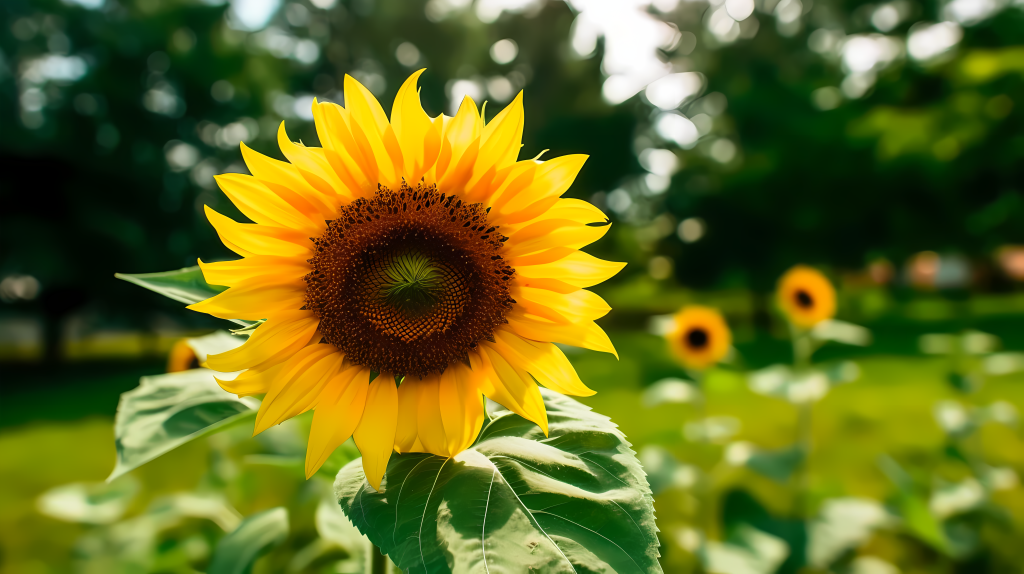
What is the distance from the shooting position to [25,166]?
43.3ft

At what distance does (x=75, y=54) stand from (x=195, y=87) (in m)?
2.86

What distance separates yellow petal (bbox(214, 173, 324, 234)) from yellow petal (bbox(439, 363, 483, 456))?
35 cm

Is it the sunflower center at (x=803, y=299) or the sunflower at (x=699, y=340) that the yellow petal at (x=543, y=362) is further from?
the sunflower center at (x=803, y=299)

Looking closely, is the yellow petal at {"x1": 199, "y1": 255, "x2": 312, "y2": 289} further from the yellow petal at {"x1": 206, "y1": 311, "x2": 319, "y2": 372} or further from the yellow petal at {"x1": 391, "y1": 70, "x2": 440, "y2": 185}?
the yellow petal at {"x1": 391, "y1": 70, "x2": 440, "y2": 185}

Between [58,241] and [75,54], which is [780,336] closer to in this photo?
[58,241]

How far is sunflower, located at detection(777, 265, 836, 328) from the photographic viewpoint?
14.6 ft

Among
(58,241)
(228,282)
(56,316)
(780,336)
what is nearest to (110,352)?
(56,316)

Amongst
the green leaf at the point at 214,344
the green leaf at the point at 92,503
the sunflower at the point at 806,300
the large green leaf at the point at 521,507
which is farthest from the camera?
the sunflower at the point at 806,300

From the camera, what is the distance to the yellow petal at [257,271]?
1.05 meters

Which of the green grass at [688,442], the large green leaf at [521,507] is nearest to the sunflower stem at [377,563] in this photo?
the large green leaf at [521,507]

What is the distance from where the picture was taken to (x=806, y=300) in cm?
454

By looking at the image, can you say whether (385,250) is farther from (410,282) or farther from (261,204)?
(261,204)

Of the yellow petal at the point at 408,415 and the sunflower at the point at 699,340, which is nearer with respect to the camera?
the yellow petal at the point at 408,415

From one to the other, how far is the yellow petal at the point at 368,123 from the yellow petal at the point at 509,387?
0.36 m
